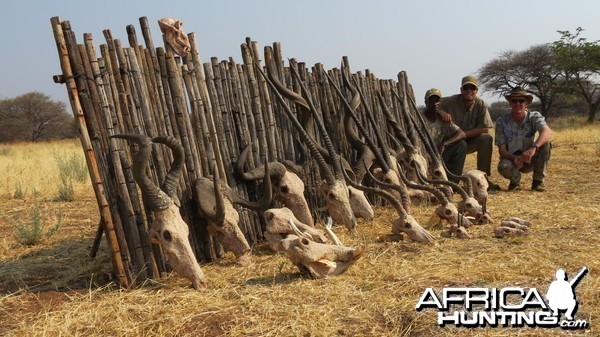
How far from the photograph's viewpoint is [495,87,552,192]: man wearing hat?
796 centimetres

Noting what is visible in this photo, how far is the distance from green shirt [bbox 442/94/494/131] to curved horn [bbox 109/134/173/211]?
19.0ft

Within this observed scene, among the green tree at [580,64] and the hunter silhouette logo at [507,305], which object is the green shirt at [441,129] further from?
the green tree at [580,64]

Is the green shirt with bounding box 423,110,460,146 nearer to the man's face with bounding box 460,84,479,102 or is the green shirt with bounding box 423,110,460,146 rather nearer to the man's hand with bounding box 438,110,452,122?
the man's hand with bounding box 438,110,452,122

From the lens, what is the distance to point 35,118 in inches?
1332

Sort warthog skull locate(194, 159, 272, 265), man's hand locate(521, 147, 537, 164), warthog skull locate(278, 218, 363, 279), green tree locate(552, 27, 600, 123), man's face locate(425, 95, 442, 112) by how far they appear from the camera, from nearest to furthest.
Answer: warthog skull locate(278, 218, 363, 279), warthog skull locate(194, 159, 272, 265), man's hand locate(521, 147, 537, 164), man's face locate(425, 95, 442, 112), green tree locate(552, 27, 600, 123)

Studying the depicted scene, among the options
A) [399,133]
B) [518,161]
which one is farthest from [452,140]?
[399,133]

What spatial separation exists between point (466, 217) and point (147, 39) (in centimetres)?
352

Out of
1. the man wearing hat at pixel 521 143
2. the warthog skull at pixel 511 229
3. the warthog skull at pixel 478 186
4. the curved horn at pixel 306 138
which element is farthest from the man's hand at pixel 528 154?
the curved horn at pixel 306 138

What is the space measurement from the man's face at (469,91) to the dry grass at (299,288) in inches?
119

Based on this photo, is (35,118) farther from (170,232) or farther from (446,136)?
(170,232)

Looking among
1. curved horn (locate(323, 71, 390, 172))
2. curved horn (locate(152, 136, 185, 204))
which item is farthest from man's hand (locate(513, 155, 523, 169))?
curved horn (locate(152, 136, 185, 204))

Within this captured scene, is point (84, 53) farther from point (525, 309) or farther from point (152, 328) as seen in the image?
point (525, 309)

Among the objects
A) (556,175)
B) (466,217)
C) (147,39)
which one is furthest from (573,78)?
(147,39)

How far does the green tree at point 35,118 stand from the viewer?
105ft
